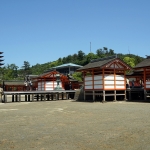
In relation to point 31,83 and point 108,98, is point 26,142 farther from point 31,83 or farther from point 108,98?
point 31,83

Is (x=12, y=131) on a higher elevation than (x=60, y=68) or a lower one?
lower

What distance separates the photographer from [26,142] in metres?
7.73

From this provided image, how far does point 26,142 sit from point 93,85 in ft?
67.7

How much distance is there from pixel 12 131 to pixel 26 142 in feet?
7.10

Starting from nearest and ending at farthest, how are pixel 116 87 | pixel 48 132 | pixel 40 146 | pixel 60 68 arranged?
pixel 40 146 → pixel 48 132 → pixel 116 87 → pixel 60 68

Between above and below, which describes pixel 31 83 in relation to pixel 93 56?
below

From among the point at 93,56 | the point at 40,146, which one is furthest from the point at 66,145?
the point at 93,56

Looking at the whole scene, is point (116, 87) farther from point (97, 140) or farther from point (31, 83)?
point (31, 83)

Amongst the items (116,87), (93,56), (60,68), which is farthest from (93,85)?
(60,68)

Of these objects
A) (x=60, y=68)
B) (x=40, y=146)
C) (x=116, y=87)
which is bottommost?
(x=40, y=146)

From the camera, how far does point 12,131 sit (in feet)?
31.7

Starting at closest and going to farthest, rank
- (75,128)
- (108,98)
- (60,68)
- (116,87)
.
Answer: (75,128) → (116,87) → (108,98) → (60,68)

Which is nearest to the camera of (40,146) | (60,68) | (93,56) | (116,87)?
(40,146)

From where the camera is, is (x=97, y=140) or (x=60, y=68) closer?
(x=97, y=140)
